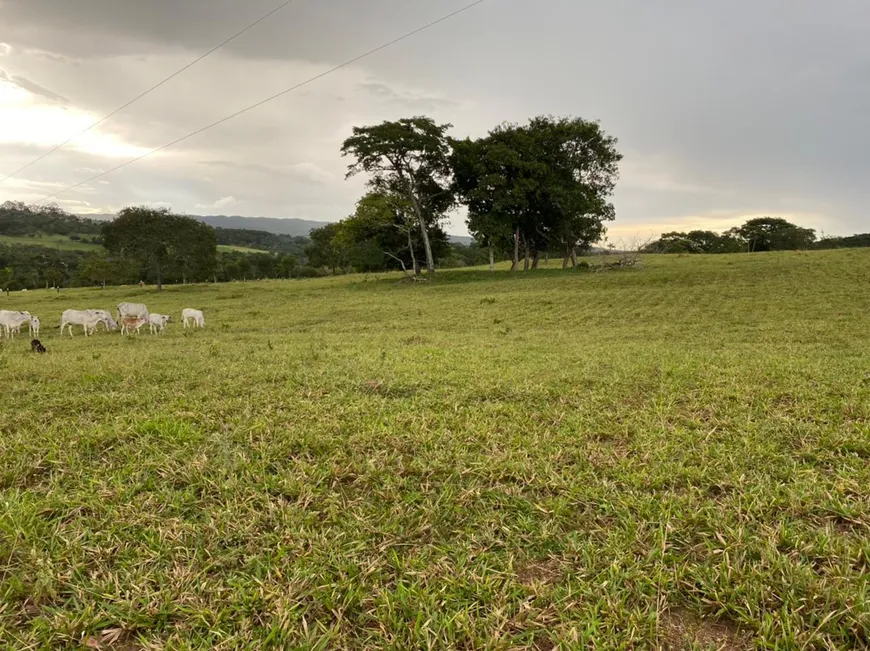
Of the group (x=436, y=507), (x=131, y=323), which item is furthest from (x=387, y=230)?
(x=436, y=507)

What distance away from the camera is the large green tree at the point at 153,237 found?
3669 cm

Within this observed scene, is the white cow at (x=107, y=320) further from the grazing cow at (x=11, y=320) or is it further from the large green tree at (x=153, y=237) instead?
the large green tree at (x=153, y=237)

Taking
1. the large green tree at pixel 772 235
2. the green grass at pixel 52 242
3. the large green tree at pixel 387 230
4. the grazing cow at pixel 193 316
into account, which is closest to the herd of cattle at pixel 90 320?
the grazing cow at pixel 193 316

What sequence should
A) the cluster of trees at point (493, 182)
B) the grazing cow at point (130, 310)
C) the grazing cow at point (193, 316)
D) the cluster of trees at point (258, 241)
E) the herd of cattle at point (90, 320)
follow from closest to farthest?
the herd of cattle at point (90, 320) → the grazing cow at point (130, 310) → the grazing cow at point (193, 316) → the cluster of trees at point (493, 182) → the cluster of trees at point (258, 241)

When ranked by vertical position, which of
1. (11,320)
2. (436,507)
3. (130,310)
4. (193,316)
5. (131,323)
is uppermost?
(130,310)

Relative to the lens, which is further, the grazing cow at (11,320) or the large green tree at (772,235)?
the large green tree at (772,235)

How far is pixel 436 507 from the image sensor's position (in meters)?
3.00

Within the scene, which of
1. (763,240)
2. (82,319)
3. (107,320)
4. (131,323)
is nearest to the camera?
(82,319)

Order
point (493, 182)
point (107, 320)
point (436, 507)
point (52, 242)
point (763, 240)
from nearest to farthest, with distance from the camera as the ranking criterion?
1. point (436, 507)
2. point (107, 320)
3. point (493, 182)
4. point (763, 240)
5. point (52, 242)

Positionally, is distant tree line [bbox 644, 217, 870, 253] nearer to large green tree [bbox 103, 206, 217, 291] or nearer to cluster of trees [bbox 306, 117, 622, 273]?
cluster of trees [bbox 306, 117, 622, 273]

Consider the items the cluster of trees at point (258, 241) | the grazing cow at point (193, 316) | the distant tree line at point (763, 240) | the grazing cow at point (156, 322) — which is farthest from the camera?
the cluster of trees at point (258, 241)

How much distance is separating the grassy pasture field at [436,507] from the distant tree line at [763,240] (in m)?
67.5

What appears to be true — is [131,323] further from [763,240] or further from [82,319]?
[763,240]

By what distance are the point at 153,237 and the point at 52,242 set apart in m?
86.2
